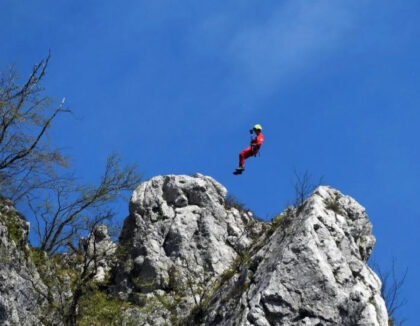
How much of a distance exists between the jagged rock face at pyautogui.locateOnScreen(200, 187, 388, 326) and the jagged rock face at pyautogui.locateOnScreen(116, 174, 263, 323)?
4482 millimetres

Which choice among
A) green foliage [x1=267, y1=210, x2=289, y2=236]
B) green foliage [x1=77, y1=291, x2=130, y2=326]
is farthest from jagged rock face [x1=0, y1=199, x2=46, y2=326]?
green foliage [x1=267, y1=210, x2=289, y2=236]

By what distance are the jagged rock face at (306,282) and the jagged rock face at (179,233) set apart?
4.48 metres

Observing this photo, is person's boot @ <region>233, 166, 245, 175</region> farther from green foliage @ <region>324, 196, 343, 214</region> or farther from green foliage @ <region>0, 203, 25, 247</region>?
green foliage @ <region>0, 203, 25, 247</region>

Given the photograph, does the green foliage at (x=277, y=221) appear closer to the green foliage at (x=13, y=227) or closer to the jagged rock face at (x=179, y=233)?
the jagged rock face at (x=179, y=233)

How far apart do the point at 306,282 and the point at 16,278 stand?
7914 mm

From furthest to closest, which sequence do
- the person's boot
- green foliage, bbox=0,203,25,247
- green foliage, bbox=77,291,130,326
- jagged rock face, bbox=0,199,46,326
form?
the person's boot < green foliage, bbox=0,203,25,247 < jagged rock face, bbox=0,199,46,326 < green foliage, bbox=77,291,130,326

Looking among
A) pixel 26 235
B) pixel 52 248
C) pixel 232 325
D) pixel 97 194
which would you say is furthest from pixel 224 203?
pixel 232 325

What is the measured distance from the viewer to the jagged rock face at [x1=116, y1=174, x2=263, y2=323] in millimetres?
25094

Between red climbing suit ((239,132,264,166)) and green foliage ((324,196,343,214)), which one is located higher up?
red climbing suit ((239,132,264,166))

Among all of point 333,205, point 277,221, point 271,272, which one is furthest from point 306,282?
point 277,221

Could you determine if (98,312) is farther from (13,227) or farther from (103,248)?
(103,248)

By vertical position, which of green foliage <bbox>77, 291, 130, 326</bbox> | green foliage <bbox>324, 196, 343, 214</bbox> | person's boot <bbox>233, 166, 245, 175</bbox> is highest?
person's boot <bbox>233, 166, 245, 175</bbox>

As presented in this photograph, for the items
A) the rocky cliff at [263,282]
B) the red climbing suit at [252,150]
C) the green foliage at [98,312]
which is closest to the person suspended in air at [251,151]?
the red climbing suit at [252,150]

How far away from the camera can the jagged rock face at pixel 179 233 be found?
25094 millimetres
